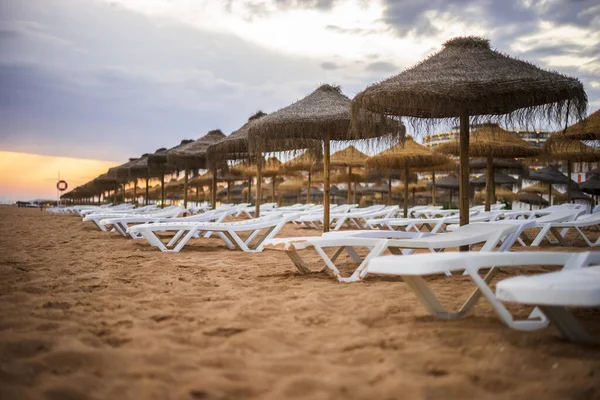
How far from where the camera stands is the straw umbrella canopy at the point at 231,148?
9.51 metres

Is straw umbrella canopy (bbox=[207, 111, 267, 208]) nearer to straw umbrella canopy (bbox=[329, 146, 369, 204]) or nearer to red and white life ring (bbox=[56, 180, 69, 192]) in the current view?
straw umbrella canopy (bbox=[329, 146, 369, 204])

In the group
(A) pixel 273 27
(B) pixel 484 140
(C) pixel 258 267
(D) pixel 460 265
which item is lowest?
(C) pixel 258 267

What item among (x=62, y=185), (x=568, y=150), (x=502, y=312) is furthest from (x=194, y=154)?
(x=62, y=185)

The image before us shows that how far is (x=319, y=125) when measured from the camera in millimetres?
7133

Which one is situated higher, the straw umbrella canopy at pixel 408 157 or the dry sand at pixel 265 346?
the straw umbrella canopy at pixel 408 157

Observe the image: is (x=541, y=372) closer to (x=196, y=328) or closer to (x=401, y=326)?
(x=401, y=326)

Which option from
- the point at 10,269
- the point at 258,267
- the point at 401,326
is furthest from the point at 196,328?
the point at 10,269

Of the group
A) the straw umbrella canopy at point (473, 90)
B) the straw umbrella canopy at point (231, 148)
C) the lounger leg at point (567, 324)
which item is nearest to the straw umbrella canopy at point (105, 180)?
the straw umbrella canopy at point (231, 148)

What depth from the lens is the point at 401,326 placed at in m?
2.41

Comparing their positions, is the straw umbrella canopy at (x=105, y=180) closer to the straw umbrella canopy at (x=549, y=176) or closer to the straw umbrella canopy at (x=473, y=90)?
the straw umbrella canopy at (x=549, y=176)

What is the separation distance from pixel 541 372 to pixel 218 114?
87.6 ft

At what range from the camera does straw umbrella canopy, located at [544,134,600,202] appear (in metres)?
10.1

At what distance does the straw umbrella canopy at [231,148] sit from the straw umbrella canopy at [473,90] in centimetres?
402

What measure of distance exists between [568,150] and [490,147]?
10.5 feet
